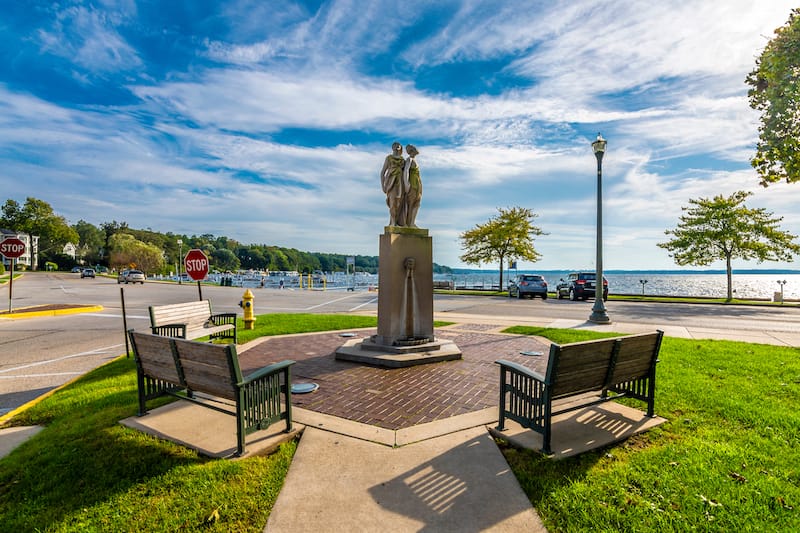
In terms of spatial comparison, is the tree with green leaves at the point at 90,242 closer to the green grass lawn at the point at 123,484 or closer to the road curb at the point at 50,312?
the road curb at the point at 50,312

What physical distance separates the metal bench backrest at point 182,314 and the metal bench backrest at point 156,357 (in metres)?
2.58

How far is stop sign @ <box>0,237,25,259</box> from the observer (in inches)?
534

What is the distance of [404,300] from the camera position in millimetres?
7480

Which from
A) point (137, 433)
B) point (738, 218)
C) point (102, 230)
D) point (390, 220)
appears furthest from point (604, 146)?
point (102, 230)

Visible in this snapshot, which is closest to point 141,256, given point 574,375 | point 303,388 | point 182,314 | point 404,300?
point 182,314

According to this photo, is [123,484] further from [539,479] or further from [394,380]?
[394,380]

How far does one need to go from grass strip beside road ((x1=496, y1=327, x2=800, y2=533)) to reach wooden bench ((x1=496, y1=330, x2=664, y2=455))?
0.39m

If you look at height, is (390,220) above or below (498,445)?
above

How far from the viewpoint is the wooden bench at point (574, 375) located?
139 inches

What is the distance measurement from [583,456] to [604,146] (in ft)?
42.0

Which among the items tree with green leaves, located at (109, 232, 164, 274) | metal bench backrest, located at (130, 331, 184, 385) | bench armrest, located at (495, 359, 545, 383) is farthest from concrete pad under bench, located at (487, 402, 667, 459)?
tree with green leaves, located at (109, 232, 164, 274)

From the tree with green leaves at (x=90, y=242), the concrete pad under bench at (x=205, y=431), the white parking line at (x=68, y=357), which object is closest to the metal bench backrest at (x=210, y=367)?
the concrete pad under bench at (x=205, y=431)

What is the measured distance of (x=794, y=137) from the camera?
8008mm

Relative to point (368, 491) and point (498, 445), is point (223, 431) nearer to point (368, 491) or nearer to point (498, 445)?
point (368, 491)
